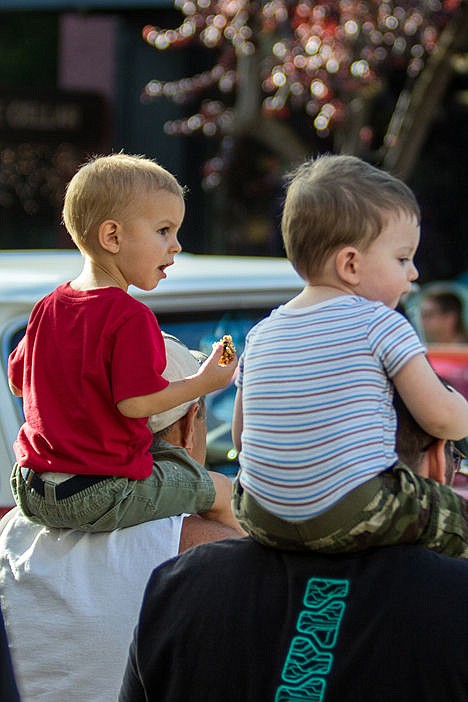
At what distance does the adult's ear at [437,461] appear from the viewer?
86.5 inches

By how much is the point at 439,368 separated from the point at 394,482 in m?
4.09

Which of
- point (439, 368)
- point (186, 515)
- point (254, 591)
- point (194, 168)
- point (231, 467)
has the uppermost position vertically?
point (254, 591)

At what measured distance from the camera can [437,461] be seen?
7.24 ft

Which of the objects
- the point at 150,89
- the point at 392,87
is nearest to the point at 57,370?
the point at 150,89

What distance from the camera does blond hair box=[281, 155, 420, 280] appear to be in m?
2.16

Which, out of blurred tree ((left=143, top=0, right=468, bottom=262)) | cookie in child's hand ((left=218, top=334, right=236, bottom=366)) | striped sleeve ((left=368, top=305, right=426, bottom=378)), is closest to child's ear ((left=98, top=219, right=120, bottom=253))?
cookie in child's hand ((left=218, top=334, right=236, bottom=366))

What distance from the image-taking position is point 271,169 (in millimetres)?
12258

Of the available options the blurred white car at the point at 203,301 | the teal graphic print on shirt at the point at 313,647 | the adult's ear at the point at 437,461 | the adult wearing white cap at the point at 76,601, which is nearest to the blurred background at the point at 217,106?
the blurred white car at the point at 203,301

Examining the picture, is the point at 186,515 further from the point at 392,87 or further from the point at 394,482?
the point at 392,87

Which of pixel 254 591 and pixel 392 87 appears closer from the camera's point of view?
pixel 254 591

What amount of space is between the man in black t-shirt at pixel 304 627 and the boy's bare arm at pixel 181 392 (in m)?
0.44

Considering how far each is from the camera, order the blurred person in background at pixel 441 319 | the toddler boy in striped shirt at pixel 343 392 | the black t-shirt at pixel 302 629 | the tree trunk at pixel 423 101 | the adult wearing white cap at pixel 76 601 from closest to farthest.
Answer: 1. the black t-shirt at pixel 302 629
2. the toddler boy in striped shirt at pixel 343 392
3. the adult wearing white cap at pixel 76 601
4. the tree trunk at pixel 423 101
5. the blurred person in background at pixel 441 319

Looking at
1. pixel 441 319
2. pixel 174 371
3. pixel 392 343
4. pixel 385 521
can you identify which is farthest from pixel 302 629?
pixel 441 319

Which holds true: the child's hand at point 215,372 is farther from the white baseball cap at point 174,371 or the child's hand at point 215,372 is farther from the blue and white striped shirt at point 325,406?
the blue and white striped shirt at point 325,406
